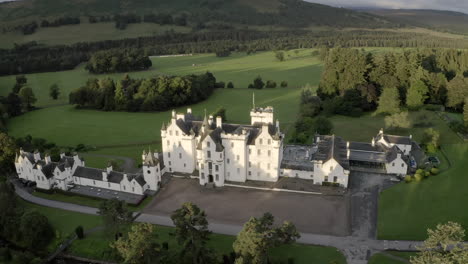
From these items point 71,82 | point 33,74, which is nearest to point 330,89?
point 71,82

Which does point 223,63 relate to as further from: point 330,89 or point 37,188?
point 37,188

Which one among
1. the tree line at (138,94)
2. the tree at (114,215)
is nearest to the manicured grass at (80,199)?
the tree at (114,215)

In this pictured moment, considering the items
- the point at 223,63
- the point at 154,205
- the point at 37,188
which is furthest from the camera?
the point at 223,63

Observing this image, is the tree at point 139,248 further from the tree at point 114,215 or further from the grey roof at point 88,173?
the grey roof at point 88,173

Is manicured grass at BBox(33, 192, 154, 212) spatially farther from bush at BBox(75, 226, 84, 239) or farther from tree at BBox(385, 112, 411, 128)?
tree at BBox(385, 112, 411, 128)

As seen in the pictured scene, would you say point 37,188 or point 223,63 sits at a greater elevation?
point 223,63

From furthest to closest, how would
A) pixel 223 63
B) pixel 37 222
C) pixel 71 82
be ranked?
1. pixel 223 63
2. pixel 71 82
3. pixel 37 222

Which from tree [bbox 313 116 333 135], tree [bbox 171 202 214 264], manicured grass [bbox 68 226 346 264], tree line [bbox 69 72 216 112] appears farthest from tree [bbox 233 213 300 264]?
tree line [bbox 69 72 216 112]
